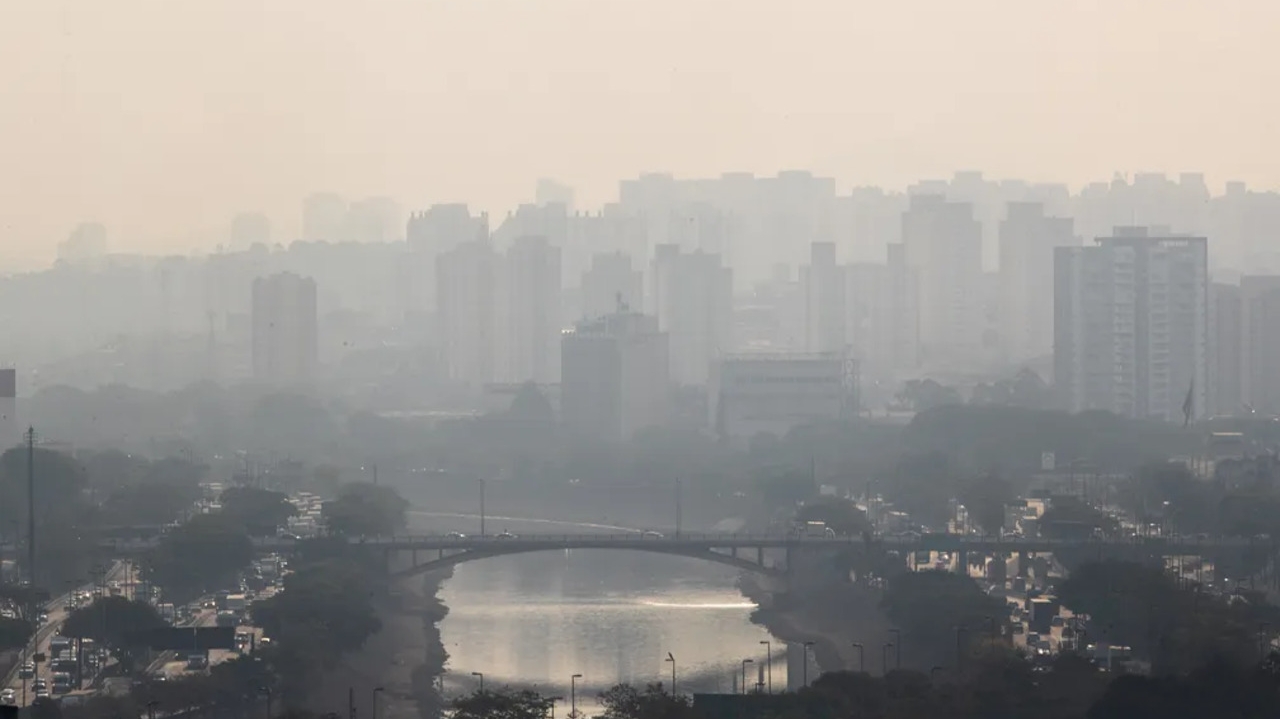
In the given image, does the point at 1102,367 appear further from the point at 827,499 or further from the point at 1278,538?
the point at 1278,538

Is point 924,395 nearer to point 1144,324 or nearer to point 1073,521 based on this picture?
point 1144,324

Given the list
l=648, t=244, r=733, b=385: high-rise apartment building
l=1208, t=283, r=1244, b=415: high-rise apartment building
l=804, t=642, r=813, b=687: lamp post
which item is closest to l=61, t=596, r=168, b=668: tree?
l=804, t=642, r=813, b=687: lamp post

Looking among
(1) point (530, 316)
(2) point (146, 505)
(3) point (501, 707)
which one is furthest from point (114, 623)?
(1) point (530, 316)

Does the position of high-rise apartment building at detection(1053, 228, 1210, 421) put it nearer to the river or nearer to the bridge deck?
the river

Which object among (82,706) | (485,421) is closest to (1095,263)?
(485,421)

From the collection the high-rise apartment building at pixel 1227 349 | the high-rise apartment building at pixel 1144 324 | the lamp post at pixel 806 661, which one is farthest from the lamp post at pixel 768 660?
the high-rise apartment building at pixel 1227 349

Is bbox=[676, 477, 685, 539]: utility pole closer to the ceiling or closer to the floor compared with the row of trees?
closer to the ceiling
